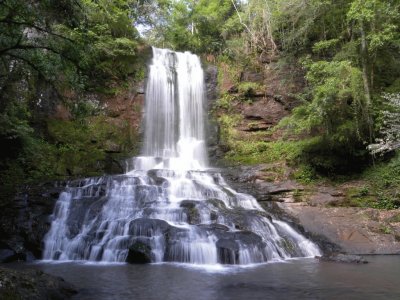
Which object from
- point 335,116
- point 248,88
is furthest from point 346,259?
point 248,88

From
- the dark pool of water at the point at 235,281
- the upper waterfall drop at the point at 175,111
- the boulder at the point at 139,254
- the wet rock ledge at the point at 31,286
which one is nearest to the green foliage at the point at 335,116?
the upper waterfall drop at the point at 175,111

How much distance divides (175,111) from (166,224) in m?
12.4

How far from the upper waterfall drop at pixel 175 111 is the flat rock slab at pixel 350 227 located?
7.54 meters

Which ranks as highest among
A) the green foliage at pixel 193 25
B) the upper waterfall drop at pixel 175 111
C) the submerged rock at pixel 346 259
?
the green foliage at pixel 193 25

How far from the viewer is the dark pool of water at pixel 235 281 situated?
743cm

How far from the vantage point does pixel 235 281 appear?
8523 millimetres

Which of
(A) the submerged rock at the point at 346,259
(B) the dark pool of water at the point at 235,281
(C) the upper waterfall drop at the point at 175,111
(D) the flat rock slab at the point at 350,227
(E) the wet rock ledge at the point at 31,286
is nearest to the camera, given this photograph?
(E) the wet rock ledge at the point at 31,286

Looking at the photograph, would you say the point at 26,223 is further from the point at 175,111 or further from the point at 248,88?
the point at 248,88

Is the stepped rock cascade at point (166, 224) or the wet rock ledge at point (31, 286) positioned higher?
the stepped rock cascade at point (166, 224)

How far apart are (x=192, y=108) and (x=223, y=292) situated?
16.9 meters

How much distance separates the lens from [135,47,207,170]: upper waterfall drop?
71.2 ft

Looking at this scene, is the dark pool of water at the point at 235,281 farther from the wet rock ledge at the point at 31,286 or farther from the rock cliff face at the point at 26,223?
the rock cliff face at the point at 26,223

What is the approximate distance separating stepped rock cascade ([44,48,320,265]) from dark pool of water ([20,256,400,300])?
78 cm

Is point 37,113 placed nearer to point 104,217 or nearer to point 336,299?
point 104,217
